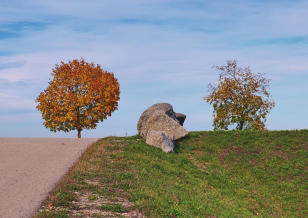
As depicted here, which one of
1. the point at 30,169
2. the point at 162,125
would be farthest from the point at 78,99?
the point at 30,169

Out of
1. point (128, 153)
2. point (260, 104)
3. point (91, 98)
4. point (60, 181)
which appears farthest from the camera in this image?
point (260, 104)

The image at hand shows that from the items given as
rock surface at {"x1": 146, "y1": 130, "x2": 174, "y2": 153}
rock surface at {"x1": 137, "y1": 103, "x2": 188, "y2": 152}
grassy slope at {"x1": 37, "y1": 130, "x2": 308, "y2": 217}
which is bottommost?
grassy slope at {"x1": 37, "y1": 130, "x2": 308, "y2": 217}

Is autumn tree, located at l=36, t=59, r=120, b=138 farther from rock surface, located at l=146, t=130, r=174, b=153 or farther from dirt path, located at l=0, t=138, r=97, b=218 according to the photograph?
rock surface, located at l=146, t=130, r=174, b=153

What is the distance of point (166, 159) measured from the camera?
76.2 ft

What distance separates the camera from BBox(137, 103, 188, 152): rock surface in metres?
26.5

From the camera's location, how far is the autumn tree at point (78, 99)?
40.4m

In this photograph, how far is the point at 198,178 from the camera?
20.7m

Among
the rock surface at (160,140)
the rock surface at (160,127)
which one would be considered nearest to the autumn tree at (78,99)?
the rock surface at (160,127)

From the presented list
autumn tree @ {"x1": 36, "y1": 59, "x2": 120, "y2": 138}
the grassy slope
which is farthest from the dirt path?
autumn tree @ {"x1": 36, "y1": 59, "x2": 120, "y2": 138}

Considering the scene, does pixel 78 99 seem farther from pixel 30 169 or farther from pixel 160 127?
pixel 30 169

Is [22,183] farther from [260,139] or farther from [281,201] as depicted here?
[260,139]

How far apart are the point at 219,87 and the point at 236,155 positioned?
67.0 ft

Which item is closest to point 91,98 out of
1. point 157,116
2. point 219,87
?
point 157,116

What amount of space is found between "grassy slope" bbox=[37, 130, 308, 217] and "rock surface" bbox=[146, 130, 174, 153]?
0.95 m
